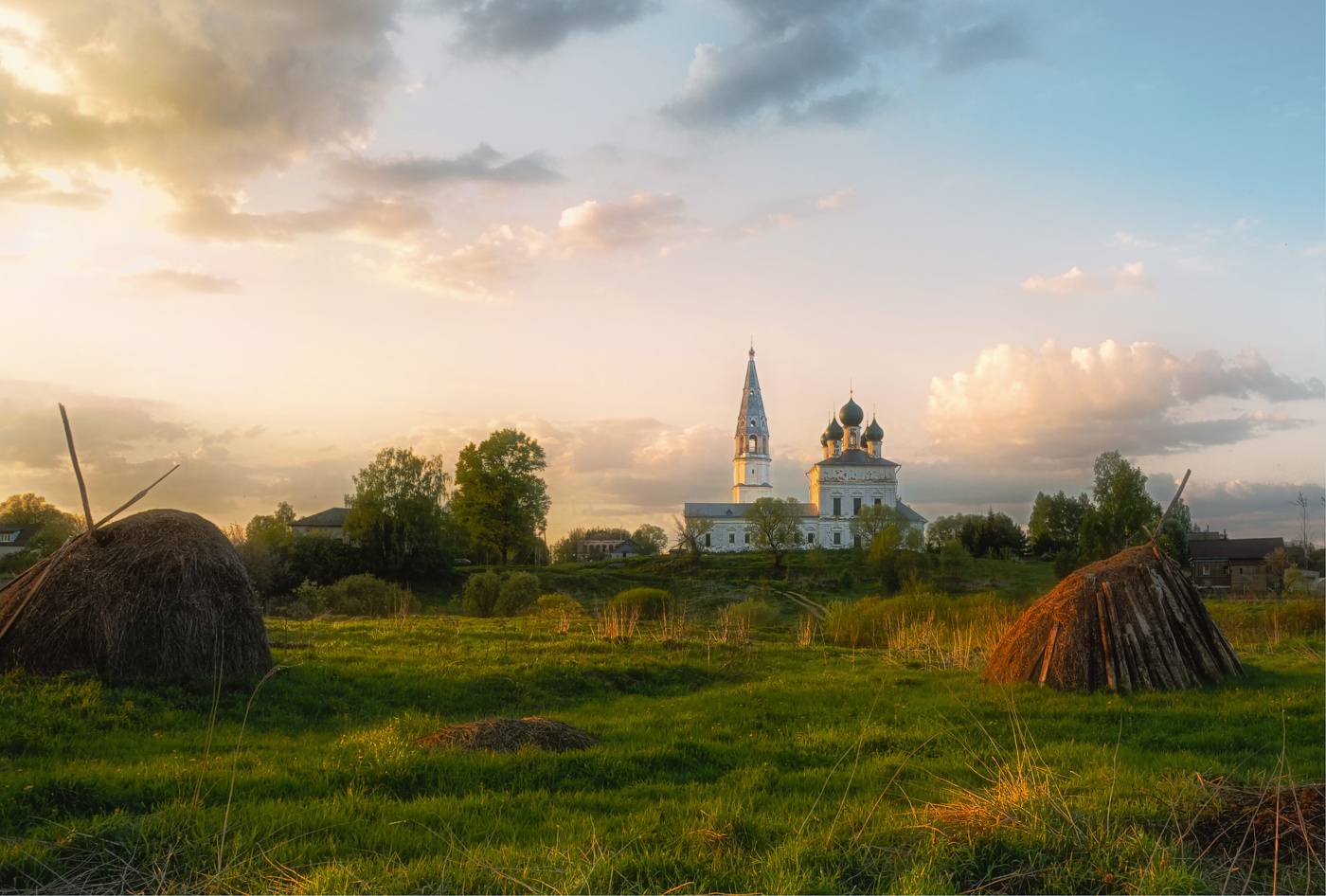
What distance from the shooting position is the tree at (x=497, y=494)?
212 feet

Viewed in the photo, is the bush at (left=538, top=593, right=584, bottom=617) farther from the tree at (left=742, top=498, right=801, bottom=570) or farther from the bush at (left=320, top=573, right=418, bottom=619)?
the tree at (left=742, top=498, right=801, bottom=570)

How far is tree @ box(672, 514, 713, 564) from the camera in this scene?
225 feet

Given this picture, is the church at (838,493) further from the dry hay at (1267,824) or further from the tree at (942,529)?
the dry hay at (1267,824)

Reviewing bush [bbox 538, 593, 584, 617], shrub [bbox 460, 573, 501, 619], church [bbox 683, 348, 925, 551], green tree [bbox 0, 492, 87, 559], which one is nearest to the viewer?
bush [bbox 538, 593, 584, 617]

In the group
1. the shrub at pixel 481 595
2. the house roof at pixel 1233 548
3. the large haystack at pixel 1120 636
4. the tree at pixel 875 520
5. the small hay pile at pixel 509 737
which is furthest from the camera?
the tree at pixel 875 520

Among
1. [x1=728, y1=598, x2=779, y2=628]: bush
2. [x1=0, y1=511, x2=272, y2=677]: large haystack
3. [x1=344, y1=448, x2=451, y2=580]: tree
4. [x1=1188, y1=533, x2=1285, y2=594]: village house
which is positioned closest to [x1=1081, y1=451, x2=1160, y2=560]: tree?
[x1=1188, y1=533, x2=1285, y2=594]: village house

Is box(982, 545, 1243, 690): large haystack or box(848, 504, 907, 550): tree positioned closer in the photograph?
box(982, 545, 1243, 690): large haystack

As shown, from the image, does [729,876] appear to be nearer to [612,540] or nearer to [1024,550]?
[1024,550]

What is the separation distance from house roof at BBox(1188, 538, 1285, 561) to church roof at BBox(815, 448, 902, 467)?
3242cm

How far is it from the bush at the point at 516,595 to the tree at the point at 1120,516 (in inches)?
1578

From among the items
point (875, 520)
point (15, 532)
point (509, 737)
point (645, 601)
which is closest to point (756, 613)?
point (645, 601)

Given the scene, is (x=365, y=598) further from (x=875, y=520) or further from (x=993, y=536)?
(x=993, y=536)

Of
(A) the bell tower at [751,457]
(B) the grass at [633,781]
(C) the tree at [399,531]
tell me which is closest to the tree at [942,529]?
(A) the bell tower at [751,457]

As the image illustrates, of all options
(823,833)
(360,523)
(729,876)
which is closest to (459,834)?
(729,876)
